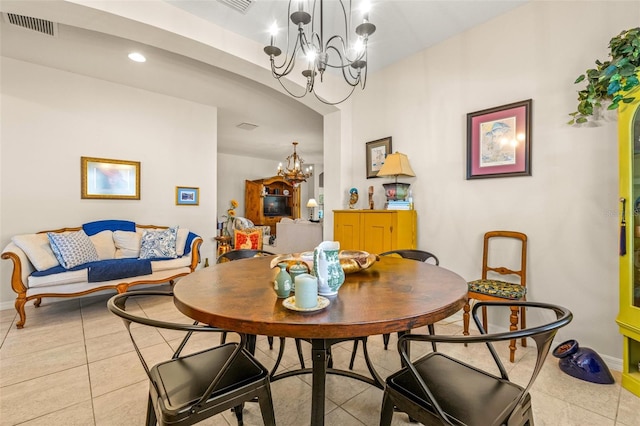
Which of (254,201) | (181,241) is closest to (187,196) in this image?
(181,241)

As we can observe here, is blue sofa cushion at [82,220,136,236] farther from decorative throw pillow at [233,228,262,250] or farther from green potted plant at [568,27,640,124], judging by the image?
green potted plant at [568,27,640,124]

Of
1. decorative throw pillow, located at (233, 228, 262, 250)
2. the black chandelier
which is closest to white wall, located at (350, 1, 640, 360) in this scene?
the black chandelier

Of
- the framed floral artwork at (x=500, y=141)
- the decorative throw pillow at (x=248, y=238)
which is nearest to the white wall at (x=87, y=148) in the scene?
the decorative throw pillow at (x=248, y=238)

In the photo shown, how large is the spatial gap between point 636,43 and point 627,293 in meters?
1.50

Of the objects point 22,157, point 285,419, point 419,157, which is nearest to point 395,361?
point 285,419

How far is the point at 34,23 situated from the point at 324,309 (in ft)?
12.4

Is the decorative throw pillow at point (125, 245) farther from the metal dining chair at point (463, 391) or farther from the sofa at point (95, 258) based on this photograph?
the metal dining chair at point (463, 391)

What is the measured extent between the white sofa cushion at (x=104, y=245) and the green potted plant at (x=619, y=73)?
4935mm

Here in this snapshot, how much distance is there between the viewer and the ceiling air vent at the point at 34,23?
8.54 feet

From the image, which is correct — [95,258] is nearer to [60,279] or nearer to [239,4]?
[60,279]

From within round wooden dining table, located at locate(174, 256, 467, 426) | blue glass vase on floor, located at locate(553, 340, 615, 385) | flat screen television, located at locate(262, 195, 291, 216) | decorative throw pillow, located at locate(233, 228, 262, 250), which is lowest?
blue glass vase on floor, located at locate(553, 340, 615, 385)

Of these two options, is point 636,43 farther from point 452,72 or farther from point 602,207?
point 452,72

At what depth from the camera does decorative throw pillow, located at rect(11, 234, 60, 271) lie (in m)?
2.89

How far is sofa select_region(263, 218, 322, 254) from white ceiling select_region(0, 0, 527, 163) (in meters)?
2.03
